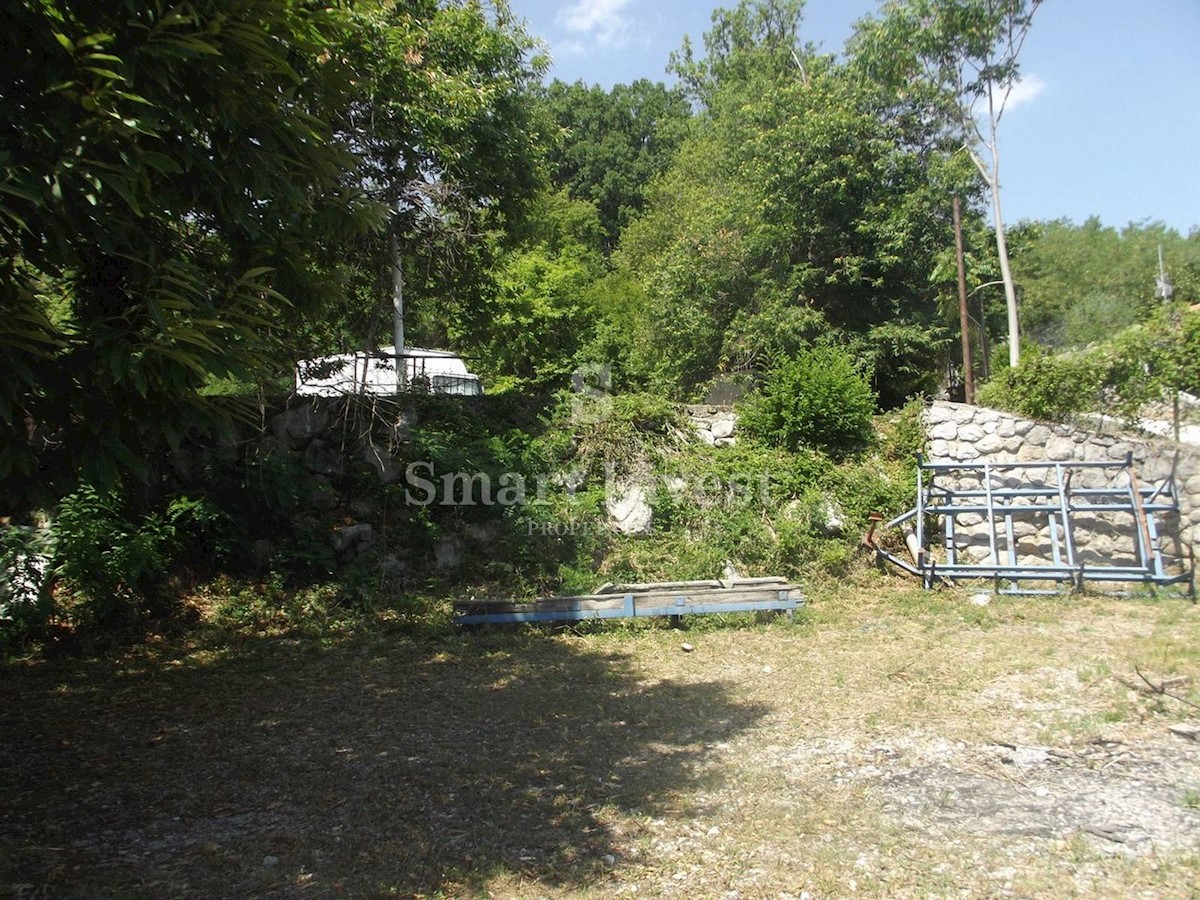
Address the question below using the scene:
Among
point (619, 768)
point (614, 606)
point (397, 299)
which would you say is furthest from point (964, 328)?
point (619, 768)

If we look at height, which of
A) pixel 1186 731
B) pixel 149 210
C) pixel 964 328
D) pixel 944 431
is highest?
pixel 964 328

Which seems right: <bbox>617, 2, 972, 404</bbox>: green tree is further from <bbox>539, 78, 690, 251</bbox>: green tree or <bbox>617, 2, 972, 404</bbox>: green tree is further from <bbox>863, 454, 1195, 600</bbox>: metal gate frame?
<bbox>539, 78, 690, 251</bbox>: green tree

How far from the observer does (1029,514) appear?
9.62 meters

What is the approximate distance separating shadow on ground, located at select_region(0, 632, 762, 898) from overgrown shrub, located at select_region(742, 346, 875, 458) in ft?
15.8

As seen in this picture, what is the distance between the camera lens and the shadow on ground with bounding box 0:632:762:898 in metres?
3.44

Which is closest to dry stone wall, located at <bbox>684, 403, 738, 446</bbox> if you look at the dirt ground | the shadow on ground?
the dirt ground

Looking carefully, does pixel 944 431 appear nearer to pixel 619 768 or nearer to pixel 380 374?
pixel 619 768

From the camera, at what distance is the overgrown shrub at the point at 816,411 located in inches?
418

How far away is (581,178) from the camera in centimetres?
3256

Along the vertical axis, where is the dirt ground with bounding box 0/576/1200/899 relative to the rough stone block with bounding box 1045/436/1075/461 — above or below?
below

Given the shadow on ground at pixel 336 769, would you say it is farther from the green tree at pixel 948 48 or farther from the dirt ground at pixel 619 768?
the green tree at pixel 948 48

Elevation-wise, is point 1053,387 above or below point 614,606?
above

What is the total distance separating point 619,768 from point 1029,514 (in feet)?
23.5

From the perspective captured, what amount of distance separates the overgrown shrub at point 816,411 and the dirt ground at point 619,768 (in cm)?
371
